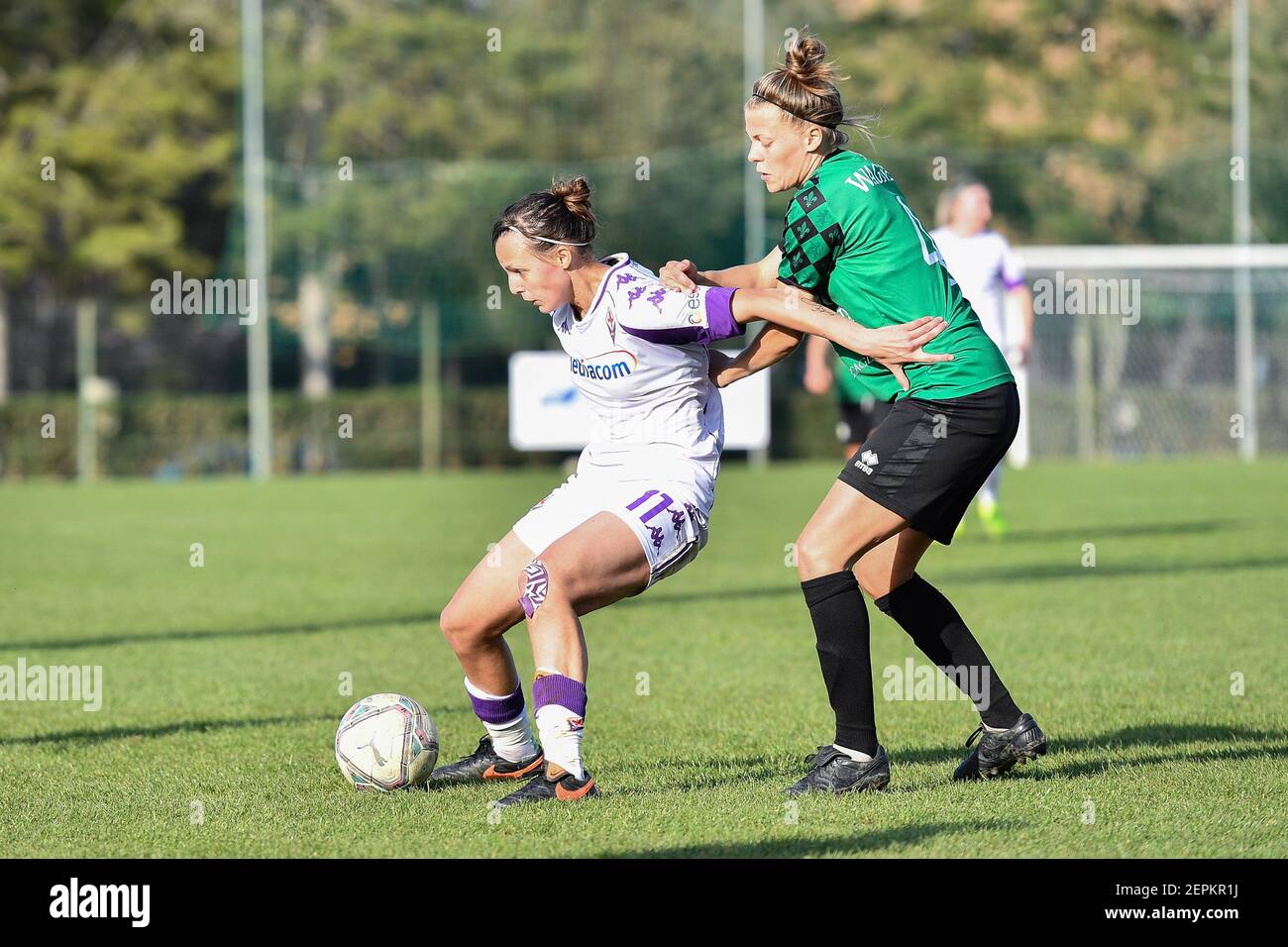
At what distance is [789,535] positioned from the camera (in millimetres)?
14906

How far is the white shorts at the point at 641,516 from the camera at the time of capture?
16.8ft

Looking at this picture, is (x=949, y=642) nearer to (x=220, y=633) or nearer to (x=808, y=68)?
(x=808, y=68)

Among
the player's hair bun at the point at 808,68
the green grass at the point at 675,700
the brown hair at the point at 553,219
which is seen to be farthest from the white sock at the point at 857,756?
the player's hair bun at the point at 808,68

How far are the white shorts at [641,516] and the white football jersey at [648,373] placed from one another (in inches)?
1.7

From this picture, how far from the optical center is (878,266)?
5.04 m

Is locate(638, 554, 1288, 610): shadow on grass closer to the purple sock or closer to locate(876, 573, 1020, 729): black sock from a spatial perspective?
locate(876, 573, 1020, 729): black sock

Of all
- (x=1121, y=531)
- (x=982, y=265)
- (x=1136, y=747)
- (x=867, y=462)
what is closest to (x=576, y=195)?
(x=867, y=462)

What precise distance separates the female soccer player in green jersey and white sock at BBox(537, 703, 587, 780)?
2.12ft

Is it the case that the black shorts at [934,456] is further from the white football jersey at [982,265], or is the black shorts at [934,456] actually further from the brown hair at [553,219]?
the white football jersey at [982,265]

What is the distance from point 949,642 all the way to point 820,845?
1.16 metres

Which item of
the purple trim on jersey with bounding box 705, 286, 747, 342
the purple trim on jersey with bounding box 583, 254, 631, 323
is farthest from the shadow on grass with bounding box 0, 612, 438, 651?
the purple trim on jersey with bounding box 705, 286, 747, 342

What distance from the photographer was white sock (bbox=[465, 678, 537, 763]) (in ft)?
18.0

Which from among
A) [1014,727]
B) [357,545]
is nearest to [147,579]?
[357,545]

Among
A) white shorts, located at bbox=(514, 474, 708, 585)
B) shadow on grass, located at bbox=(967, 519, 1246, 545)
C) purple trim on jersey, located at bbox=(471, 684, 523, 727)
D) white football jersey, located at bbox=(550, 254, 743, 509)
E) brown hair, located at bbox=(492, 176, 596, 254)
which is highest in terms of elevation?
brown hair, located at bbox=(492, 176, 596, 254)
